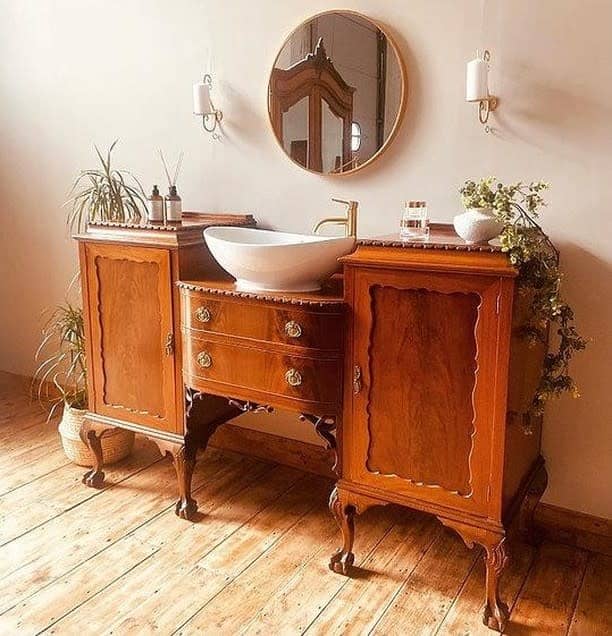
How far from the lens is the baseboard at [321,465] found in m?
2.18

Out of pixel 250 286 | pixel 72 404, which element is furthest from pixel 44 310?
pixel 250 286

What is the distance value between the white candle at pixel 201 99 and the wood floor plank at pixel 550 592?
191 cm

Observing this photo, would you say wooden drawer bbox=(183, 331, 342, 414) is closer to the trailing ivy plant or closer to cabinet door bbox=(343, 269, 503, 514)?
cabinet door bbox=(343, 269, 503, 514)

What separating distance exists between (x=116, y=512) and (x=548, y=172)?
183cm

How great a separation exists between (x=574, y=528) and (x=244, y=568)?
1.06 meters

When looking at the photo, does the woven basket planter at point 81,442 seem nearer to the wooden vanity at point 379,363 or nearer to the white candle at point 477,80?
the wooden vanity at point 379,363

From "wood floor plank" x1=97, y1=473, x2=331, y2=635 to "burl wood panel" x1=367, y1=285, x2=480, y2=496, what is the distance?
59 centimetres

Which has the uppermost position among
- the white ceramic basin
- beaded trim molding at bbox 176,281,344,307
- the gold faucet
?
the gold faucet

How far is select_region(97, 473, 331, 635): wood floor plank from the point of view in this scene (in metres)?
1.88

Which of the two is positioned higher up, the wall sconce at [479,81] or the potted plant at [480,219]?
the wall sconce at [479,81]

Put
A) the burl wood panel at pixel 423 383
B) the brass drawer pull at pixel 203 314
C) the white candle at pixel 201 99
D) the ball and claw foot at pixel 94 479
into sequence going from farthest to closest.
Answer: the ball and claw foot at pixel 94 479, the white candle at pixel 201 99, the brass drawer pull at pixel 203 314, the burl wood panel at pixel 423 383

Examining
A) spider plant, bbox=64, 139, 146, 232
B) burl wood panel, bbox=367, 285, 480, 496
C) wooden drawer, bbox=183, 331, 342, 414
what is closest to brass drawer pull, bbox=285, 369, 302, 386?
wooden drawer, bbox=183, 331, 342, 414

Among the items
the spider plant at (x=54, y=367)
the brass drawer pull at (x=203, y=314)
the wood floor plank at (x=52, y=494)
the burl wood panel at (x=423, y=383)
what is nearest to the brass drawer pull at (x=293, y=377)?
the burl wood panel at (x=423, y=383)

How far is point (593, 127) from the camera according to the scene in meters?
1.96
